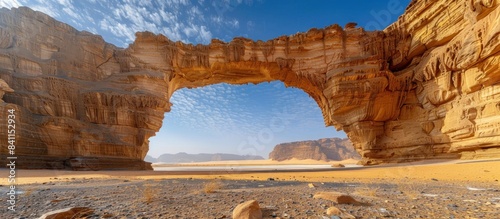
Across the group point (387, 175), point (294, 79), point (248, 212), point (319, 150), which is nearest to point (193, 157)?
point (319, 150)

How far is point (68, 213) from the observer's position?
8.34 feet

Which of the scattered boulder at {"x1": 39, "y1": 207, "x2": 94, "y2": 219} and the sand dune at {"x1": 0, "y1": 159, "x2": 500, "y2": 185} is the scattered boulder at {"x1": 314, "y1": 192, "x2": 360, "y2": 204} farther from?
the sand dune at {"x1": 0, "y1": 159, "x2": 500, "y2": 185}

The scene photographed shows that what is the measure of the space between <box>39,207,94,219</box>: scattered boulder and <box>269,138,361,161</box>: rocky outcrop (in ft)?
254

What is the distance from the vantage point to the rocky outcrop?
250 ft

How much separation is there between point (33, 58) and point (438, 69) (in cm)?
3138

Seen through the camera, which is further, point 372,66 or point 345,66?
point 345,66

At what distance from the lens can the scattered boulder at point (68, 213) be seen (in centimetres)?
236

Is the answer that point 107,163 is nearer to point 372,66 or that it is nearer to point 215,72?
point 215,72

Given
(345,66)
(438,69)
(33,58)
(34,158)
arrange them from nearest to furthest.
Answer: (34,158)
(438,69)
(33,58)
(345,66)

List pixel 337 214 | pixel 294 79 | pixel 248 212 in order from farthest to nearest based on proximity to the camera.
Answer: pixel 294 79 → pixel 337 214 → pixel 248 212

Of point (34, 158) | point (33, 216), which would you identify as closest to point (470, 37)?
point (33, 216)

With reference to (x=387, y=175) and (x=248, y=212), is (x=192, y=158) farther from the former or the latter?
(x=248, y=212)

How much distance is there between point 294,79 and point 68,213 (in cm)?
2337

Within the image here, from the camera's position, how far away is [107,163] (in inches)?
626
